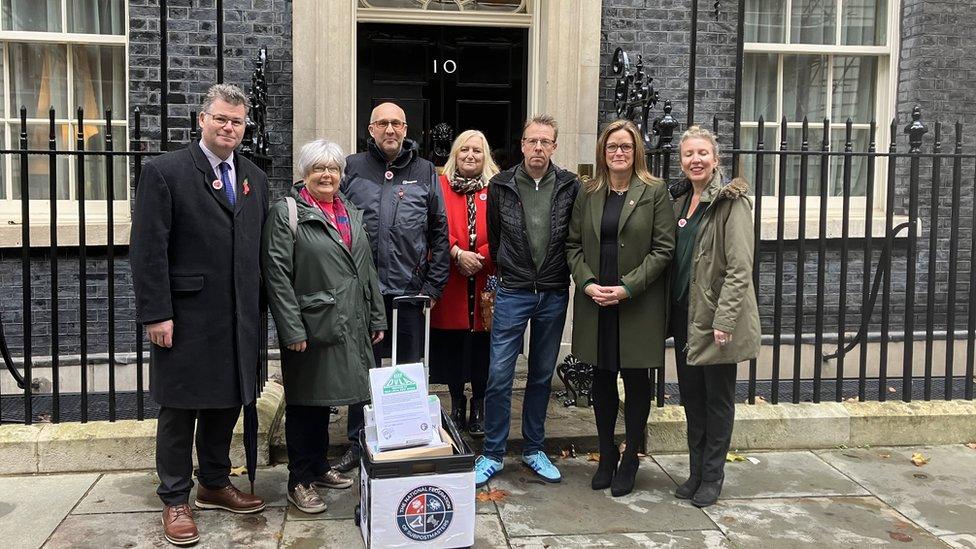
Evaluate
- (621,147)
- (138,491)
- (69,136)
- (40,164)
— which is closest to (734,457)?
(621,147)

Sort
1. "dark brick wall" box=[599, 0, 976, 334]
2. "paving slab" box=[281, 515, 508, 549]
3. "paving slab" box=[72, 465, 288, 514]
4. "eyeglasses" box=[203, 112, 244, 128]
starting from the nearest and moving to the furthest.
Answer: "eyeglasses" box=[203, 112, 244, 128]
"paving slab" box=[281, 515, 508, 549]
"paving slab" box=[72, 465, 288, 514]
"dark brick wall" box=[599, 0, 976, 334]

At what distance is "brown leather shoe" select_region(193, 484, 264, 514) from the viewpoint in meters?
4.02

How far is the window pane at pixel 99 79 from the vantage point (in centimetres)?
634

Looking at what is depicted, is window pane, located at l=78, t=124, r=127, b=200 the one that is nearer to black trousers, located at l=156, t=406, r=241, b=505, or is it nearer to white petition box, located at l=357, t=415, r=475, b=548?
black trousers, located at l=156, t=406, r=241, b=505

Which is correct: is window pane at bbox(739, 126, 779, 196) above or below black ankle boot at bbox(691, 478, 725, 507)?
above

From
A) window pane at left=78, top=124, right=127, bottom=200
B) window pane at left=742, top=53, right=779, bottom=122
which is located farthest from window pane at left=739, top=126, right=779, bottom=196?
window pane at left=78, top=124, right=127, bottom=200

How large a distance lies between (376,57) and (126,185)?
6.94ft

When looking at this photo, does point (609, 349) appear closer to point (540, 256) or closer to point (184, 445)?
point (540, 256)

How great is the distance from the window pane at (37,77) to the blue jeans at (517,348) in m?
4.09

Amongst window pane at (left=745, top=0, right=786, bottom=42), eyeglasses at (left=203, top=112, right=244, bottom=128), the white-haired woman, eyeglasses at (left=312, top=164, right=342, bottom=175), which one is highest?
window pane at (left=745, top=0, right=786, bottom=42)

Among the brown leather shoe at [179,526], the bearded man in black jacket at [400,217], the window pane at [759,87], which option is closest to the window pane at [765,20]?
the window pane at [759,87]

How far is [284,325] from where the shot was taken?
3.75 metres

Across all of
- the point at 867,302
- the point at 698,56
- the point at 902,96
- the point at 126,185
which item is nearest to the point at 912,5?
the point at 902,96

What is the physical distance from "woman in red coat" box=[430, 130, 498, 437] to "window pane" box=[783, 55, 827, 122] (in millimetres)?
3510
